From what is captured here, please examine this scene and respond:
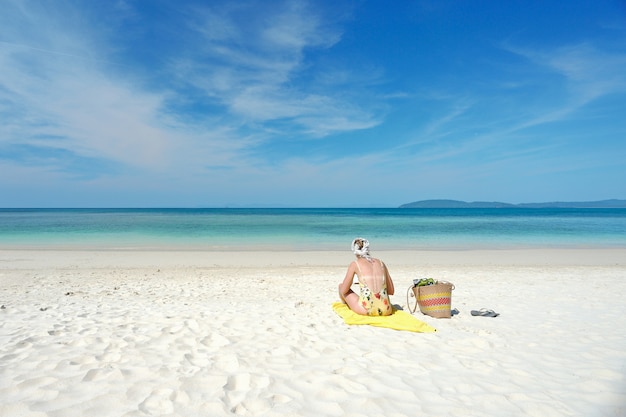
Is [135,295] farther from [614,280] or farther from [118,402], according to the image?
[614,280]

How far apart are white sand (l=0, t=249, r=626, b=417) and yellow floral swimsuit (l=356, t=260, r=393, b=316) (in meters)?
0.46

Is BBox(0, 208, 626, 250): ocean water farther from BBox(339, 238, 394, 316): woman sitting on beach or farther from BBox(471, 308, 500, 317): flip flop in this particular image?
BBox(339, 238, 394, 316): woman sitting on beach

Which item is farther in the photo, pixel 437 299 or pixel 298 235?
pixel 298 235

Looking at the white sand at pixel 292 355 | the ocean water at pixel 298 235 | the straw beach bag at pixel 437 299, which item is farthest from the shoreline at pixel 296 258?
the straw beach bag at pixel 437 299

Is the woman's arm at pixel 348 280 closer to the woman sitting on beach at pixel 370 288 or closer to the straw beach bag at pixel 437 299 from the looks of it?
the woman sitting on beach at pixel 370 288

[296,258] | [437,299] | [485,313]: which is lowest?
[296,258]

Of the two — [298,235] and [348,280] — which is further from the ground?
[348,280]

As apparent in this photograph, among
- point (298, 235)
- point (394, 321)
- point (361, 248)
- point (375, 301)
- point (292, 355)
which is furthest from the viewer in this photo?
point (298, 235)

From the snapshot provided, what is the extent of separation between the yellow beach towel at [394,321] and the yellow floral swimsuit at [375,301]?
0.09 metres

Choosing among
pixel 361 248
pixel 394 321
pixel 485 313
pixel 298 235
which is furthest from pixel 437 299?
pixel 298 235

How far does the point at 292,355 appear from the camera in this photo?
14.5ft

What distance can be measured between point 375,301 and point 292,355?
204 centimetres

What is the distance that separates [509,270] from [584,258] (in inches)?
252

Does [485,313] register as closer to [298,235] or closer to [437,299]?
[437,299]
